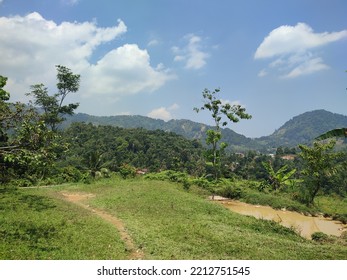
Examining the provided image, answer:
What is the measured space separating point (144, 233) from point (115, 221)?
3.22 m

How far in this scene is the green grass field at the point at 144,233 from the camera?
11.3 meters

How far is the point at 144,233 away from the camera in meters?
14.1

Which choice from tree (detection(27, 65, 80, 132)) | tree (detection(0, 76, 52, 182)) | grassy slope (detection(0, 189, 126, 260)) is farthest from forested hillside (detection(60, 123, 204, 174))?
tree (detection(0, 76, 52, 182))

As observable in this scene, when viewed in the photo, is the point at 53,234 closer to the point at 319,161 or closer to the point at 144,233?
the point at 144,233

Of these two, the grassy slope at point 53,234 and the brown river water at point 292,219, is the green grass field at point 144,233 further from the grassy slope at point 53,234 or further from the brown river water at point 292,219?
the brown river water at point 292,219

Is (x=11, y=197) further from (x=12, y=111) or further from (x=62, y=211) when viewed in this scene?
(x=12, y=111)

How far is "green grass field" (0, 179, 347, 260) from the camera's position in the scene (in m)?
11.3

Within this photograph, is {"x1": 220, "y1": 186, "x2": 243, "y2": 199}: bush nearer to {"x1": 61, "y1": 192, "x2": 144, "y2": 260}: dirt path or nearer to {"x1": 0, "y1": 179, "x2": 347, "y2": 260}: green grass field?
{"x1": 0, "y1": 179, "x2": 347, "y2": 260}: green grass field

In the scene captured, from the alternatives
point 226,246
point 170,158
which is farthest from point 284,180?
point 170,158

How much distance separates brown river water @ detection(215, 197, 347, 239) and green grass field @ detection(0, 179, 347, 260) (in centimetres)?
538

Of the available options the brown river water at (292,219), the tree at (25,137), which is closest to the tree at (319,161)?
the brown river water at (292,219)

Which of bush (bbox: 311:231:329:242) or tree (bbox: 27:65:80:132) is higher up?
tree (bbox: 27:65:80:132)

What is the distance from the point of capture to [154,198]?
2291cm

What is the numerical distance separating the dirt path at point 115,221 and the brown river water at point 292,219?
1017 cm
